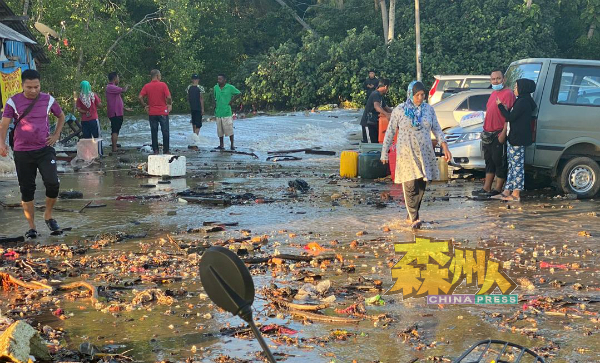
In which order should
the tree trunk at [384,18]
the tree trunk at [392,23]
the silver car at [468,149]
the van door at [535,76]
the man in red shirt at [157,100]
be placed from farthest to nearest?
the tree trunk at [384,18] < the tree trunk at [392,23] < the man in red shirt at [157,100] < the silver car at [468,149] < the van door at [535,76]

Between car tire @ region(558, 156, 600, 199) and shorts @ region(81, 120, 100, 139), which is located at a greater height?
shorts @ region(81, 120, 100, 139)

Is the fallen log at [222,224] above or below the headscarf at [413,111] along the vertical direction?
below

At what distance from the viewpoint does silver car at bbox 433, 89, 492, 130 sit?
1839cm

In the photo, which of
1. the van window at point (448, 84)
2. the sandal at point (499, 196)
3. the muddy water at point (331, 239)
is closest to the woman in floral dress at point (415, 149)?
the muddy water at point (331, 239)

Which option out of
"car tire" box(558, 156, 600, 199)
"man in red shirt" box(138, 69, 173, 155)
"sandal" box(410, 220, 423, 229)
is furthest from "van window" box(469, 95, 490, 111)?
"sandal" box(410, 220, 423, 229)

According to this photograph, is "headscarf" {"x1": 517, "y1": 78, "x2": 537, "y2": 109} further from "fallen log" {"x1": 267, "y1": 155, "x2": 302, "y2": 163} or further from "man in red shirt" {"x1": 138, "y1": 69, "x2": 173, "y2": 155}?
"man in red shirt" {"x1": 138, "y1": 69, "x2": 173, "y2": 155}

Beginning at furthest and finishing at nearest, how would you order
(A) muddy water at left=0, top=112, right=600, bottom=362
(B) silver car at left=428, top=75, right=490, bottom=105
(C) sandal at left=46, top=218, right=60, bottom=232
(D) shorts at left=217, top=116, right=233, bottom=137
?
(B) silver car at left=428, top=75, right=490, bottom=105, (D) shorts at left=217, top=116, right=233, bottom=137, (C) sandal at left=46, top=218, right=60, bottom=232, (A) muddy water at left=0, top=112, right=600, bottom=362

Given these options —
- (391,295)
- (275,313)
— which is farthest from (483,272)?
(275,313)

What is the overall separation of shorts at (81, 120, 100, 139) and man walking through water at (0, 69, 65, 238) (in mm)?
8763

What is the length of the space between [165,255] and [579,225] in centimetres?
523

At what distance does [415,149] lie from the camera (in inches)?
400

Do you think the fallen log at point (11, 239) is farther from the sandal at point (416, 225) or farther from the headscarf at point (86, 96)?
the headscarf at point (86, 96)

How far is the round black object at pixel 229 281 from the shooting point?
247 centimetres

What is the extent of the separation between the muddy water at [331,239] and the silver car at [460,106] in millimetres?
2732
